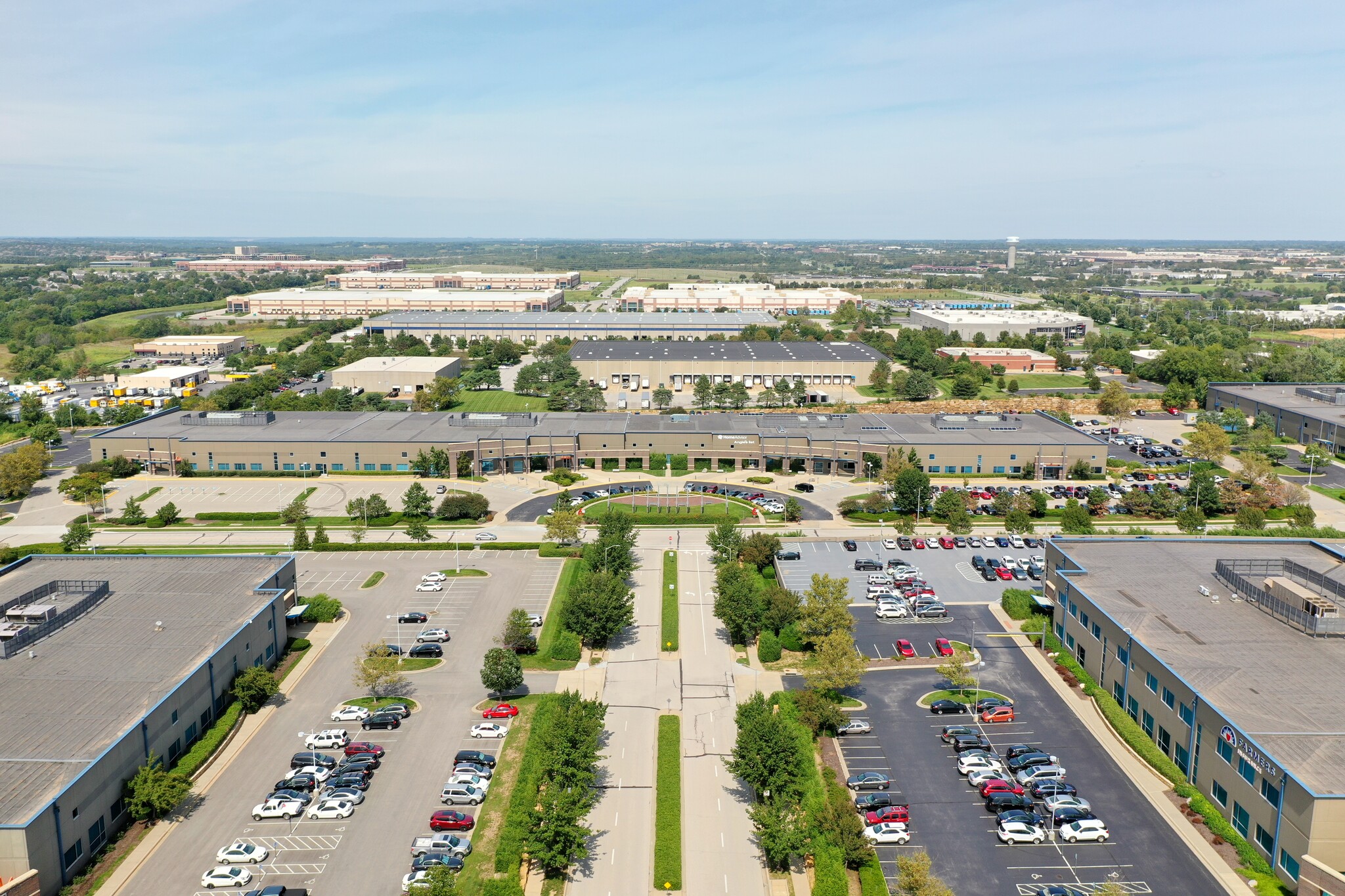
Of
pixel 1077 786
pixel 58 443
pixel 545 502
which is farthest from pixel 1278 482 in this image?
pixel 58 443

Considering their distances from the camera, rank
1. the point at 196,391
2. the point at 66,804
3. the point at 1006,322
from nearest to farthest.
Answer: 1. the point at 66,804
2. the point at 196,391
3. the point at 1006,322

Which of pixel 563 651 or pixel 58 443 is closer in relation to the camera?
pixel 563 651

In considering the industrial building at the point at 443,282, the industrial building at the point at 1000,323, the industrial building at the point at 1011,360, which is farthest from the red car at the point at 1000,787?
the industrial building at the point at 443,282

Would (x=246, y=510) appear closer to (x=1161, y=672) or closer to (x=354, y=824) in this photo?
(x=354, y=824)

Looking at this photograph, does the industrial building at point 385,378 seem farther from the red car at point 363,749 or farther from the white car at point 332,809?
the white car at point 332,809

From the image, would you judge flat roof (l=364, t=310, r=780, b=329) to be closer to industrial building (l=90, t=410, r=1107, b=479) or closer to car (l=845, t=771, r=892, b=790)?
industrial building (l=90, t=410, r=1107, b=479)

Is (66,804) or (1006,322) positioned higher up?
(1006,322)
